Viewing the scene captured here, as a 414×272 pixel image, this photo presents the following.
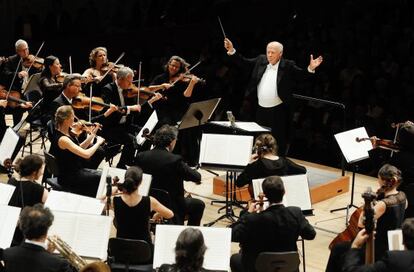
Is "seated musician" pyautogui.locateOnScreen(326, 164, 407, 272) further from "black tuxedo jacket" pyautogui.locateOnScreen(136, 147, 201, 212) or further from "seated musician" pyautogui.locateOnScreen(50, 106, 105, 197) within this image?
"seated musician" pyautogui.locateOnScreen(50, 106, 105, 197)

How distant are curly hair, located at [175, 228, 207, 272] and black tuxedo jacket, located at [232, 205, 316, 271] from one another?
0.82m

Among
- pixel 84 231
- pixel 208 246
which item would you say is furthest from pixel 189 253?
pixel 84 231

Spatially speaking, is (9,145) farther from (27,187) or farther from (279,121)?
(279,121)

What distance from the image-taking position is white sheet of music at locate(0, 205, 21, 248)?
204 inches

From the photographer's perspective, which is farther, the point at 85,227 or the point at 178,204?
the point at 178,204

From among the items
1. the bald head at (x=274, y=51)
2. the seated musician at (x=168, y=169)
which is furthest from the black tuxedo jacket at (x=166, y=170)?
the bald head at (x=274, y=51)

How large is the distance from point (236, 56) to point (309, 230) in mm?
3868

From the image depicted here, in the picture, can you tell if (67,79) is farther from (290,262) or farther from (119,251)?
(290,262)

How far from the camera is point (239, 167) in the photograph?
679 centimetres

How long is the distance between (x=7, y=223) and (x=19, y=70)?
16.6ft

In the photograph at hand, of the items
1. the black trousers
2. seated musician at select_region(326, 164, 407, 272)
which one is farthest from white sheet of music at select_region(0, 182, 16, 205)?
the black trousers

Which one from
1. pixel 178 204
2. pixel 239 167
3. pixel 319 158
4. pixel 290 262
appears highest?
pixel 319 158

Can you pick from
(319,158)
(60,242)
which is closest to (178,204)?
(60,242)

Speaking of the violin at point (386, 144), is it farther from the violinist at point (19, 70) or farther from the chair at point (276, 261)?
the violinist at point (19, 70)
